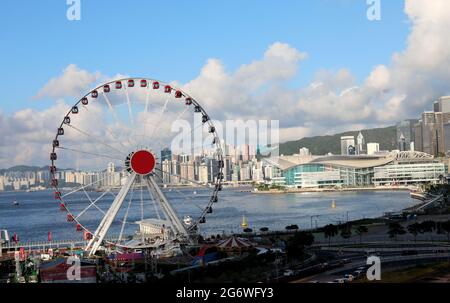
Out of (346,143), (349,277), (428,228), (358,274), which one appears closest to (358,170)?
(346,143)

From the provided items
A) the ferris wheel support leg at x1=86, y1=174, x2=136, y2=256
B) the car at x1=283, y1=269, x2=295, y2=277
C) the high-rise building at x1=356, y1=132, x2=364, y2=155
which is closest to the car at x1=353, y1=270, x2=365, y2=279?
the car at x1=283, y1=269, x2=295, y2=277

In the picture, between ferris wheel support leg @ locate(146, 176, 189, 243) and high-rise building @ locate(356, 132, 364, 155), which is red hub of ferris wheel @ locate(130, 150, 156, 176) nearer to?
ferris wheel support leg @ locate(146, 176, 189, 243)

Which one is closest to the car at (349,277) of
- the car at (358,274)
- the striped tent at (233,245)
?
the car at (358,274)

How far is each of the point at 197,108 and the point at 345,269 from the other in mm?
7328

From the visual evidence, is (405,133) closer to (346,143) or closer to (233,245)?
(346,143)

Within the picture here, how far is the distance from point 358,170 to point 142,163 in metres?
60.5

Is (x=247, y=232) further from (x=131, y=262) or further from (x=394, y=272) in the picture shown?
(x=394, y=272)

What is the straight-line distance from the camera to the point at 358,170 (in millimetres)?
73875

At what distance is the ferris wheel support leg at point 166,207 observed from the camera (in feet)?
53.2

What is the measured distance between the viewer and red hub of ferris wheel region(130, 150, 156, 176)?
52.4ft

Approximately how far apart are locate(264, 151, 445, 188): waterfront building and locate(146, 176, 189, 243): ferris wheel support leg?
5691cm

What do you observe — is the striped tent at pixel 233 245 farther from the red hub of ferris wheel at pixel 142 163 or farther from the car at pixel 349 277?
the car at pixel 349 277

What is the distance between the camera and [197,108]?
17.2 m
